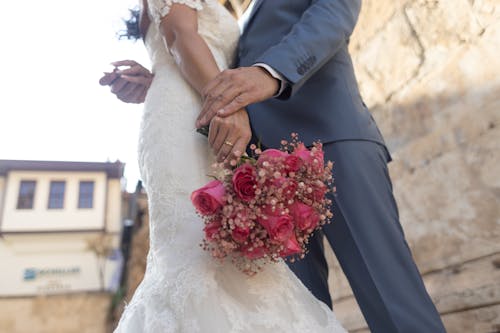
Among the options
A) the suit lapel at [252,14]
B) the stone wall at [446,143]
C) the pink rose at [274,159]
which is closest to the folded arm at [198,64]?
the pink rose at [274,159]

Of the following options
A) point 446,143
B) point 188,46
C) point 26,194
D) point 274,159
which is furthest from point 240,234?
point 26,194

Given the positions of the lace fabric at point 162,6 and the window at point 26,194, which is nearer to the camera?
the lace fabric at point 162,6

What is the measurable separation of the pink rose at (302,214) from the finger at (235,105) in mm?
301

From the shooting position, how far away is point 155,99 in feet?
4.52

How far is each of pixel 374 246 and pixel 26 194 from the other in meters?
23.0

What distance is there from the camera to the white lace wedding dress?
1.01m

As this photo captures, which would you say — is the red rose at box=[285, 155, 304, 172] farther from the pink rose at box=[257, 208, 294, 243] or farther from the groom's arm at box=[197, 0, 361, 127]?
the groom's arm at box=[197, 0, 361, 127]

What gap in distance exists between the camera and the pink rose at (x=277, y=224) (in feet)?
3.18

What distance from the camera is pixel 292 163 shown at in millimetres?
1020

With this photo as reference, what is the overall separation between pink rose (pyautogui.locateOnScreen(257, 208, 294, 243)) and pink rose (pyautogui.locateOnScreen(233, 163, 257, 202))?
61mm

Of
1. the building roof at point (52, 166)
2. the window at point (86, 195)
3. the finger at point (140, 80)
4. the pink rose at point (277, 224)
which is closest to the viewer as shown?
the pink rose at point (277, 224)

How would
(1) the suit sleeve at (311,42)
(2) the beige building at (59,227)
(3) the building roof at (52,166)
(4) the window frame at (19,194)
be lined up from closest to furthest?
(1) the suit sleeve at (311,42)
(2) the beige building at (59,227)
(4) the window frame at (19,194)
(3) the building roof at (52,166)

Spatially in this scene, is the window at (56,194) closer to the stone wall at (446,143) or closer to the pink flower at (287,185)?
the stone wall at (446,143)

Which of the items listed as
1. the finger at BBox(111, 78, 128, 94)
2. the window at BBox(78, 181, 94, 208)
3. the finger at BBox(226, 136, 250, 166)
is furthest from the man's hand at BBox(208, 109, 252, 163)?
the window at BBox(78, 181, 94, 208)
